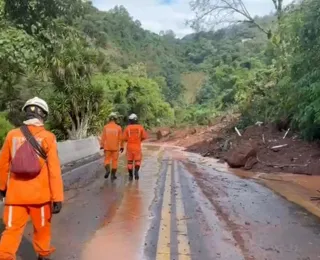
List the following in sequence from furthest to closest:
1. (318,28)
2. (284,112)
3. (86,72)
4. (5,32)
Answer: (86,72), (284,112), (318,28), (5,32)

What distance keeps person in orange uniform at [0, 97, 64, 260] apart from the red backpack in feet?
0.10

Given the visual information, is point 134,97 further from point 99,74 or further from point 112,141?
point 112,141

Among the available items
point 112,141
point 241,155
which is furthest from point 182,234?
point 241,155

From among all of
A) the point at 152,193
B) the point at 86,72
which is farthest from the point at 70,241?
the point at 86,72

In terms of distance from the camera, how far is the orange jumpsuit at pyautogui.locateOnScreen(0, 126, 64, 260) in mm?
4949

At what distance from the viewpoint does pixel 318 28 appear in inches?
629

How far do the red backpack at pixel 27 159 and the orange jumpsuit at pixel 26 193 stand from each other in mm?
48

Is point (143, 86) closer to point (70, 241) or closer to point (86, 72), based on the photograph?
point (86, 72)

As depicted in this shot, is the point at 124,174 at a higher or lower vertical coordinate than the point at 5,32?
lower

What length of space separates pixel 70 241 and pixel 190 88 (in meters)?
117

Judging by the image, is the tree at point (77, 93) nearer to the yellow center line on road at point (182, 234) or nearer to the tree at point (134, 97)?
the tree at point (134, 97)

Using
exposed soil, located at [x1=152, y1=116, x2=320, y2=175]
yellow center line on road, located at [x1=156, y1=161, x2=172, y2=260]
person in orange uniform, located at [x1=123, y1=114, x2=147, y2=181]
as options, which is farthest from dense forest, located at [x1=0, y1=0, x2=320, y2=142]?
yellow center line on road, located at [x1=156, y1=161, x2=172, y2=260]

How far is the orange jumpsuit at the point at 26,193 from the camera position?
4.95m

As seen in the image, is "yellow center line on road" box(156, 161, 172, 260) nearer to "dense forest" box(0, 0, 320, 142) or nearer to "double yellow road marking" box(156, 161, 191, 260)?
"double yellow road marking" box(156, 161, 191, 260)
